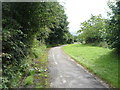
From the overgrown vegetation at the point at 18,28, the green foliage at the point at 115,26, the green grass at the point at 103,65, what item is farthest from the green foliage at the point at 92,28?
the overgrown vegetation at the point at 18,28

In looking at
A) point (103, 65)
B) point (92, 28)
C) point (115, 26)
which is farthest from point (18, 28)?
point (92, 28)

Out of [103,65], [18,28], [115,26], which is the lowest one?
[103,65]

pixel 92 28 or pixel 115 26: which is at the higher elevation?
pixel 92 28

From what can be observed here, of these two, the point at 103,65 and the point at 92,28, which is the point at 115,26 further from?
the point at 92,28

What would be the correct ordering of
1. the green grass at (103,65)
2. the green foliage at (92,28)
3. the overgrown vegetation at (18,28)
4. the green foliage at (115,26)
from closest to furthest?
1. the overgrown vegetation at (18,28)
2. the green grass at (103,65)
3. the green foliage at (115,26)
4. the green foliage at (92,28)

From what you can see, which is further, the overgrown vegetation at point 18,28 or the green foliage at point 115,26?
the green foliage at point 115,26

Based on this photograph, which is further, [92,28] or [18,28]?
[92,28]

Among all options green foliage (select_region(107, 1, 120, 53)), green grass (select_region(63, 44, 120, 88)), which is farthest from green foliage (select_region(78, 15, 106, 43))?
green foliage (select_region(107, 1, 120, 53))

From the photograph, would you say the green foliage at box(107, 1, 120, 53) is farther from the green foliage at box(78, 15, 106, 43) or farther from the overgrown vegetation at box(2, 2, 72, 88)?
the green foliage at box(78, 15, 106, 43)

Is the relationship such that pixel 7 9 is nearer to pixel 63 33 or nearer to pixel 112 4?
pixel 112 4

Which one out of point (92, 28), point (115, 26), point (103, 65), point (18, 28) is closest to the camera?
point (18, 28)

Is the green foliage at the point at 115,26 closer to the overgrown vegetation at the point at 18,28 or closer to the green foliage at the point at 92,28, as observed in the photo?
the overgrown vegetation at the point at 18,28

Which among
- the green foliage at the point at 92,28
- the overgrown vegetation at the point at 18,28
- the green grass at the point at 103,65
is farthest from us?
the green foliage at the point at 92,28

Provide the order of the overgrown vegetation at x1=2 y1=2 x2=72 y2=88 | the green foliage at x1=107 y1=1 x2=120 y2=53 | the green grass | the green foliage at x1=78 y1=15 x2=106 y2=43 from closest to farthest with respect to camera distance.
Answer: the overgrown vegetation at x1=2 y1=2 x2=72 y2=88 < the green grass < the green foliage at x1=107 y1=1 x2=120 y2=53 < the green foliage at x1=78 y1=15 x2=106 y2=43
